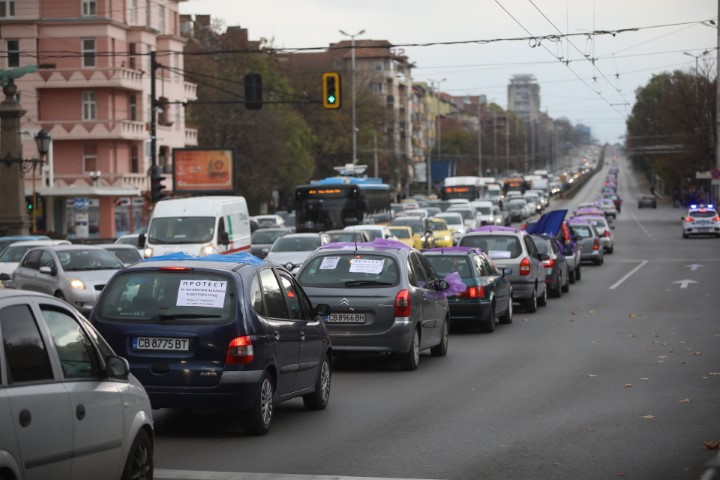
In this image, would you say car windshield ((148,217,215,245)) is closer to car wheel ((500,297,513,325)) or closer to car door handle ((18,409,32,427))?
car wheel ((500,297,513,325))

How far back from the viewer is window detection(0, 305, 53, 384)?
6.62m

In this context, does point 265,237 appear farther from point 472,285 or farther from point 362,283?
point 362,283

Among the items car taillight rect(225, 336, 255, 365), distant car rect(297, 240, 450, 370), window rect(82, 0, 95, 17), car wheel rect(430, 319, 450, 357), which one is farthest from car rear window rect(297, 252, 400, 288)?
window rect(82, 0, 95, 17)

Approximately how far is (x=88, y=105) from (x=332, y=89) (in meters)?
37.6

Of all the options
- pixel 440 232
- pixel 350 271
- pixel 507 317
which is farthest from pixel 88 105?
pixel 350 271

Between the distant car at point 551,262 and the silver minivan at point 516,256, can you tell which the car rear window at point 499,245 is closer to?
the silver minivan at point 516,256

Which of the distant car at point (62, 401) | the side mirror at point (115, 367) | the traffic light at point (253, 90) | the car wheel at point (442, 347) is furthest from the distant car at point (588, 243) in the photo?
the side mirror at point (115, 367)

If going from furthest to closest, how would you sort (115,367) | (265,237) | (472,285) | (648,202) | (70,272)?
(648,202), (265,237), (70,272), (472,285), (115,367)

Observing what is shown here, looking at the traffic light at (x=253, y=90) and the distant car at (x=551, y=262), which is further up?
the traffic light at (x=253, y=90)

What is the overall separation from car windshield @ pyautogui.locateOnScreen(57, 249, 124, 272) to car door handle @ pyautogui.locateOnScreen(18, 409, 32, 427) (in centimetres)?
1982

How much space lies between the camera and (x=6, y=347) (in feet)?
21.6

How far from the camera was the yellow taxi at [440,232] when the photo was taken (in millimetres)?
52781

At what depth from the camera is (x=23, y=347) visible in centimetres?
675

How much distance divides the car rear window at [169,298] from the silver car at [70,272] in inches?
554
